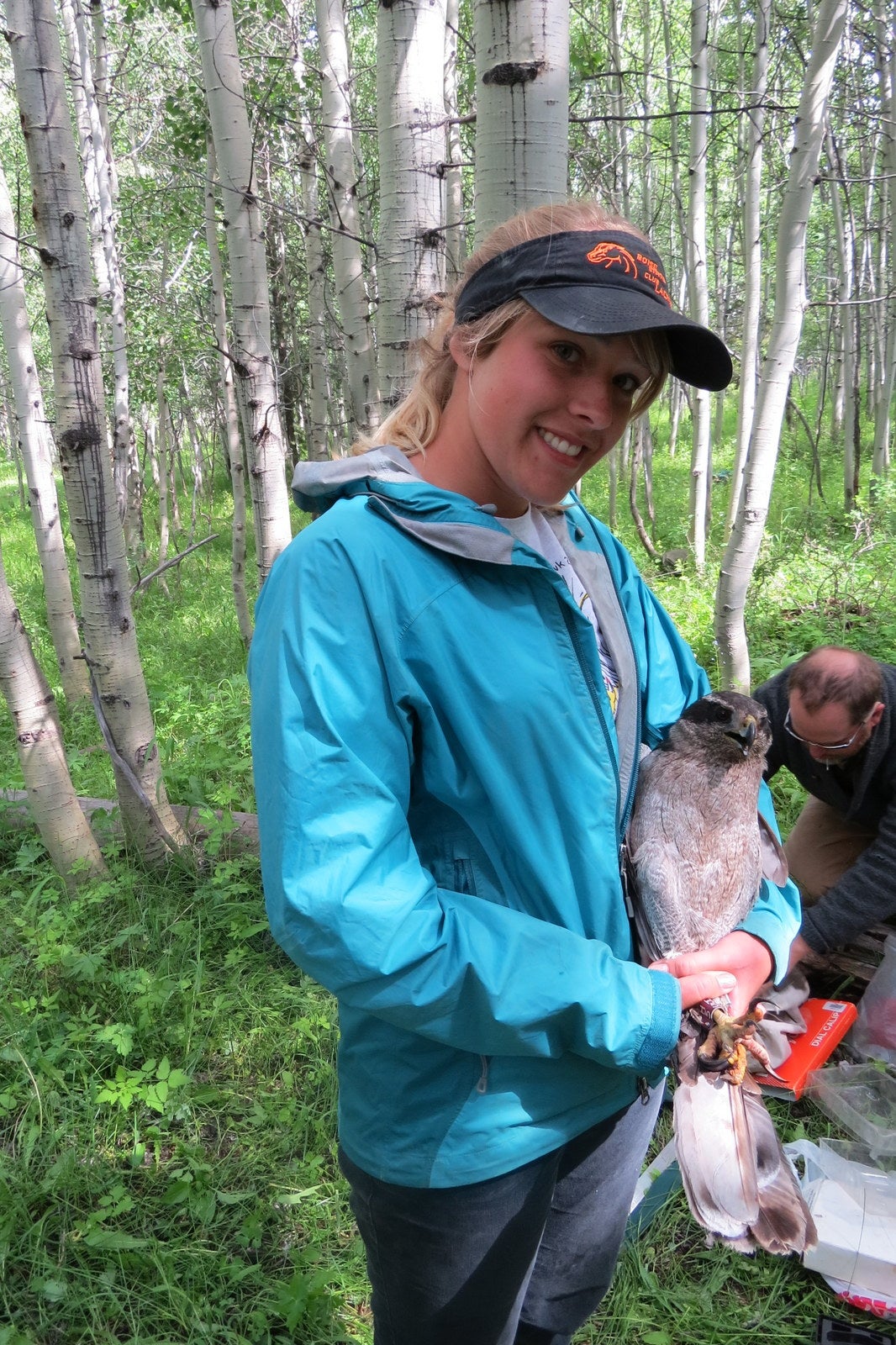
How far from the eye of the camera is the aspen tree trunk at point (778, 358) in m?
4.16

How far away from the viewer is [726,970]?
1411 mm

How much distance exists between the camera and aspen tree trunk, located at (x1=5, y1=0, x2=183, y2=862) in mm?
3246

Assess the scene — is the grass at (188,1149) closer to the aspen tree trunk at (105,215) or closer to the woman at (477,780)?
the woman at (477,780)

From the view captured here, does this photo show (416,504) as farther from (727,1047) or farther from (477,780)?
(727,1047)

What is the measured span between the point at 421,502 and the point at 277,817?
1.60 ft

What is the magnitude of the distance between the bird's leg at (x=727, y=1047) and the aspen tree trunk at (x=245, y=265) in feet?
9.84

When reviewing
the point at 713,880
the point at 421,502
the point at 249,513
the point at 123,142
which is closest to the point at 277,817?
the point at 421,502

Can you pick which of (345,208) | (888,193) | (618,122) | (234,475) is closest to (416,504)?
(345,208)

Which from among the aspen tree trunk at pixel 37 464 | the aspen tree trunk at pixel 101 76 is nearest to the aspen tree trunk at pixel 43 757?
the aspen tree trunk at pixel 37 464

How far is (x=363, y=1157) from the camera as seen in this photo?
1293mm

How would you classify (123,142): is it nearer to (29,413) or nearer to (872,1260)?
(29,413)

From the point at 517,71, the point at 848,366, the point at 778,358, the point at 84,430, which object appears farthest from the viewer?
the point at 848,366

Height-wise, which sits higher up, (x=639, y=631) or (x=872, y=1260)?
(x=639, y=631)

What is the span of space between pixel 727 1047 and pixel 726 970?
126 mm
